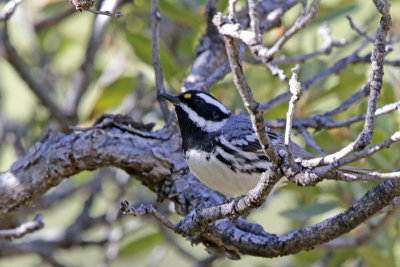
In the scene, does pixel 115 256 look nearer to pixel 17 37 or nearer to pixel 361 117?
pixel 361 117

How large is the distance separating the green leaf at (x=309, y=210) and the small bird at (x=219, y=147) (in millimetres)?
456

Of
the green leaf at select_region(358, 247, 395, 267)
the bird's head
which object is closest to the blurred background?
the green leaf at select_region(358, 247, 395, 267)

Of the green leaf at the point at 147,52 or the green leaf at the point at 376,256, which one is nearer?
the green leaf at the point at 376,256

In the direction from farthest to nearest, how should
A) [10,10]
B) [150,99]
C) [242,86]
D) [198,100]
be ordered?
[150,99], [198,100], [10,10], [242,86]

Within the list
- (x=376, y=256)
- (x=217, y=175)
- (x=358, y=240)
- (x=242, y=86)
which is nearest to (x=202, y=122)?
(x=217, y=175)

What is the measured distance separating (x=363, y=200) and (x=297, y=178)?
37cm

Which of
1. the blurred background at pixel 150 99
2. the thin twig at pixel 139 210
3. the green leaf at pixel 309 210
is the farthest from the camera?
the blurred background at pixel 150 99

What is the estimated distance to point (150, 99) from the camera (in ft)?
16.3

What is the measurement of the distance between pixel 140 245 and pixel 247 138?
1705mm

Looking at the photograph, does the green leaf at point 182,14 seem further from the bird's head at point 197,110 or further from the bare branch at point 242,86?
the bare branch at point 242,86

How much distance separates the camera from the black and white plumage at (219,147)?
3152 millimetres

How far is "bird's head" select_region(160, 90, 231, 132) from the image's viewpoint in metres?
3.48

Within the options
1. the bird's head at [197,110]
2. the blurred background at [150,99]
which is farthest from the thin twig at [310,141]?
the bird's head at [197,110]

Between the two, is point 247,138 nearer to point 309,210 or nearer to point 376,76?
point 309,210
